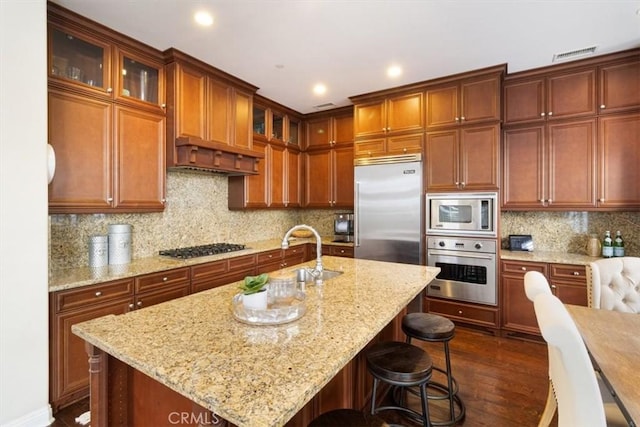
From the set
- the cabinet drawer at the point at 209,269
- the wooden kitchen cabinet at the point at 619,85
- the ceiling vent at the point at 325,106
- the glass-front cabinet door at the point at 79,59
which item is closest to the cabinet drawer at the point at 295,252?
the cabinet drawer at the point at 209,269

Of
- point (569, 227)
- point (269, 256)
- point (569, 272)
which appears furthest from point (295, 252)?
point (569, 227)

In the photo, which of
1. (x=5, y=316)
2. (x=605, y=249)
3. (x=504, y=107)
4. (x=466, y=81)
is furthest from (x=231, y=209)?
(x=605, y=249)

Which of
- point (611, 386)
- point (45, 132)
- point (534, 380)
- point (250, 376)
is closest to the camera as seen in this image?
point (250, 376)

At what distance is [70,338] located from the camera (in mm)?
2104

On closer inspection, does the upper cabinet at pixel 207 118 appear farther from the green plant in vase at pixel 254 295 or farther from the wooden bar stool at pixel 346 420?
the wooden bar stool at pixel 346 420

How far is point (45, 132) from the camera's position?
1985 millimetres

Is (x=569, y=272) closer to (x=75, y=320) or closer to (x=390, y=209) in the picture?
(x=390, y=209)

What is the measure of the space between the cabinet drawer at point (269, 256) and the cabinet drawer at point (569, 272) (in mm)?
2947

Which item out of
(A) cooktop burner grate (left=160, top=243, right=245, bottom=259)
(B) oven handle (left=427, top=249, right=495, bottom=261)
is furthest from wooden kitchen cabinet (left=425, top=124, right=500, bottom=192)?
(A) cooktop burner grate (left=160, top=243, right=245, bottom=259)

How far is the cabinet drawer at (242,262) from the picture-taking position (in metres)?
3.24

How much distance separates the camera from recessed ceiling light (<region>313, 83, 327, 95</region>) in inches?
143

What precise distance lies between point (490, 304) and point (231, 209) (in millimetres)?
3248

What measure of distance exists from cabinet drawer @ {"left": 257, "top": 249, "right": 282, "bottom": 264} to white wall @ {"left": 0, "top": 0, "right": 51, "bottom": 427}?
1.96 metres

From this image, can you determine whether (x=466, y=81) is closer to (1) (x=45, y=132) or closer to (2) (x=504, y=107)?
(2) (x=504, y=107)
